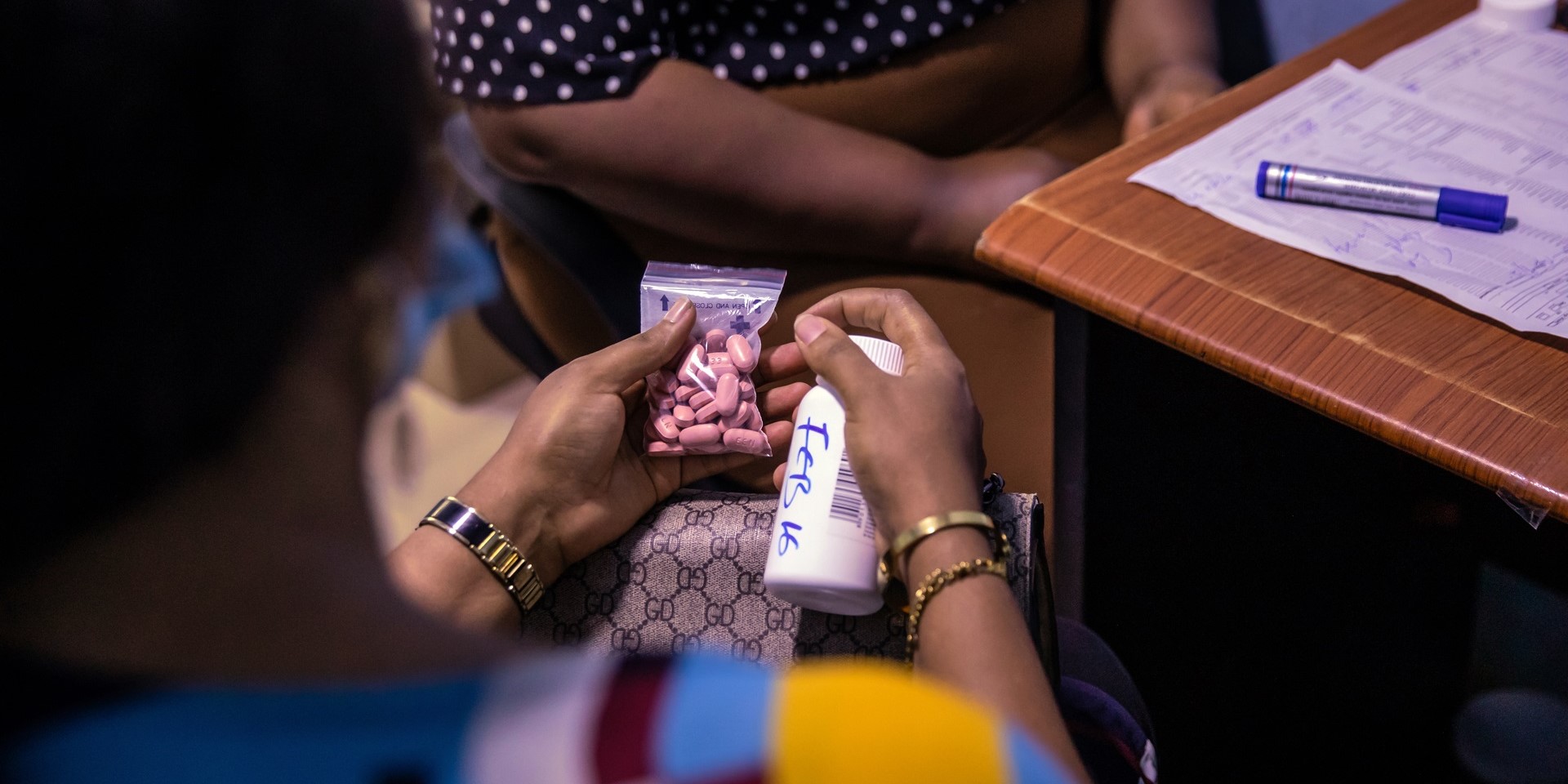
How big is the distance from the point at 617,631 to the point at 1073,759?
28cm

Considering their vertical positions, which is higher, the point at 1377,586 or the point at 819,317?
the point at 819,317

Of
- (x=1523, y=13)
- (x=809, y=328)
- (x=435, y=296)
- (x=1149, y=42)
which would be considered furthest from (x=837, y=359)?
(x=1523, y=13)

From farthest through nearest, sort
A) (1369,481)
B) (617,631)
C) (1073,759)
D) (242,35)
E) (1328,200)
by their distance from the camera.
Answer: (1369,481), (1328,200), (617,631), (1073,759), (242,35)

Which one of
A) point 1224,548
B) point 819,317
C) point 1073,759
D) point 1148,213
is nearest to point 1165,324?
point 1148,213

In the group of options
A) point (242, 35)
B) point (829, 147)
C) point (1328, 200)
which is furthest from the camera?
point (829, 147)

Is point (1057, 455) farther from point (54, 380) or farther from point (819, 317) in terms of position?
point (54, 380)

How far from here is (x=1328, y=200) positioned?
857 millimetres

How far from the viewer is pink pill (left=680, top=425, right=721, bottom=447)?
0.75 meters

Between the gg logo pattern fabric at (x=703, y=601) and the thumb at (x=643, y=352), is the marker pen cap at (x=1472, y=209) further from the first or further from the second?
the thumb at (x=643, y=352)

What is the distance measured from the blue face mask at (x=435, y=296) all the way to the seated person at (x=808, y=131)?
19.7 inches

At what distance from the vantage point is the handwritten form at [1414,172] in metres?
0.79

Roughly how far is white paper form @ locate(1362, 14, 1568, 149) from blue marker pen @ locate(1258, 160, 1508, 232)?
0.14 m

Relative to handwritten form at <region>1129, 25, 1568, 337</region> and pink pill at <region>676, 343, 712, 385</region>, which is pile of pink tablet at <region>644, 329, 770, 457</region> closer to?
pink pill at <region>676, 343, 712, 385</region>

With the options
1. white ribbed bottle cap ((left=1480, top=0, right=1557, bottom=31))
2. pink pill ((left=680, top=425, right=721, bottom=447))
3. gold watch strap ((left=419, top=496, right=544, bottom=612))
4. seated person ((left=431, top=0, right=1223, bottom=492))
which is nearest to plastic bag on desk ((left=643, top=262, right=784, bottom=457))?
pink pill ((left=680, top=425, right=721, bottom=447))
